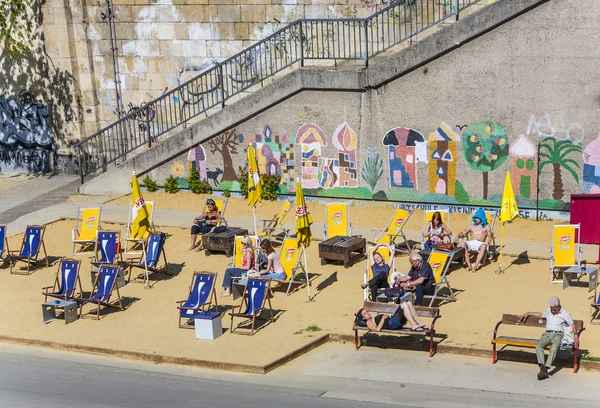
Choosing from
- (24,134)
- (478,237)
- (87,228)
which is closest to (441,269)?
(478,237)

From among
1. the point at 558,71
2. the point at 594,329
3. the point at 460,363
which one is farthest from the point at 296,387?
the point at 558,71

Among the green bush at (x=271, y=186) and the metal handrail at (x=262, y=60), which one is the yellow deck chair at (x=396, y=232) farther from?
the metal handrail at (x=262, y=60)

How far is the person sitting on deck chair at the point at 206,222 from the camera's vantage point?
22.0m

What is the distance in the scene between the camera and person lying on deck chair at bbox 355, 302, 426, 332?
16.0 meters

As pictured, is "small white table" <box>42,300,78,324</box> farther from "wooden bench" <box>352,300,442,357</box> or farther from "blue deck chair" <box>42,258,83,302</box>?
"wooden bench" <box>352,300,442,357</box>

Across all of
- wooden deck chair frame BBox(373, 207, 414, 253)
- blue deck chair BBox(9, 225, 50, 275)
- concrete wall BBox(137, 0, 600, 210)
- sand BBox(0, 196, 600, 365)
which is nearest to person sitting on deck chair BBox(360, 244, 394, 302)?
sand BBox(0, 196, 600, 365)

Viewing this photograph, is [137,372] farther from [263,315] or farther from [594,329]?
[594,329]

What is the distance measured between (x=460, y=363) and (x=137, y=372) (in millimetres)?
4742

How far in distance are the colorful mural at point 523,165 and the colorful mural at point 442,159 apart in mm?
1271

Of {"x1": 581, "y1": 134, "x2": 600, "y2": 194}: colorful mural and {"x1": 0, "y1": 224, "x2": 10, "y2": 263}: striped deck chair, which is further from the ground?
{"x1": 581, "y1": 134, "x2": 600, "y2": 194}: colorful mural

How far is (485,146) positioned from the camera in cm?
2267

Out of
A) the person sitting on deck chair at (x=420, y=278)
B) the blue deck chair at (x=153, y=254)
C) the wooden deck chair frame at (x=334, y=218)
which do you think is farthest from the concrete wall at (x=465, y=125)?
the person sitting on deck chair at (x=420, y=278)

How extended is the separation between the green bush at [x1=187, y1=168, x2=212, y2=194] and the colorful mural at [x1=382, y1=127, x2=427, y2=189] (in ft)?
15.1

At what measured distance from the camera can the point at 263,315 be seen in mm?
18078
